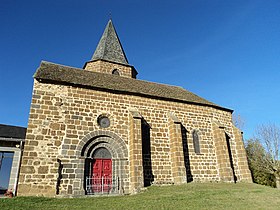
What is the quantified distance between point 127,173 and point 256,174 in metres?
16.4

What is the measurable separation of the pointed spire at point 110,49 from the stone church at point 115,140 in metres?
6.80

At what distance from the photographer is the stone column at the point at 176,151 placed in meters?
12.4

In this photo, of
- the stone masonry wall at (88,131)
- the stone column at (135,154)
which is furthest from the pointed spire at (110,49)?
the stone column at (135,154)

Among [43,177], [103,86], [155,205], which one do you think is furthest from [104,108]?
[155,205]

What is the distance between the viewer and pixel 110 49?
2252 centimetres

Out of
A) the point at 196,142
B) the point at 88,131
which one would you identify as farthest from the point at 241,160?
the point at 88,131

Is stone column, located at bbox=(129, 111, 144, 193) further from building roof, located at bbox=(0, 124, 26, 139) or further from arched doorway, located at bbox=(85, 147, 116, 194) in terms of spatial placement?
building roof, located at bbox=(0, 124, 26, 139)

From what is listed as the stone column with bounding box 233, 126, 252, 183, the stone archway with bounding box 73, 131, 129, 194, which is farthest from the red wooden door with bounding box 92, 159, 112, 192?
the stone column with bounding box 233, 126, 252, 183

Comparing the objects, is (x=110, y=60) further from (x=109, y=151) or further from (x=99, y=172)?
(x=99, y=172)

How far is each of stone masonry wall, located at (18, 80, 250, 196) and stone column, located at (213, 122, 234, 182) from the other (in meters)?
0.30

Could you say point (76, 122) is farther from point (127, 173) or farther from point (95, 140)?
point (127, 173)

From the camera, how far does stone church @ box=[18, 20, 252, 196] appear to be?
1025 cm

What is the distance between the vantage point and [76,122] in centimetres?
1154

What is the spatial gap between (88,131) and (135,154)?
3036 millimetres
